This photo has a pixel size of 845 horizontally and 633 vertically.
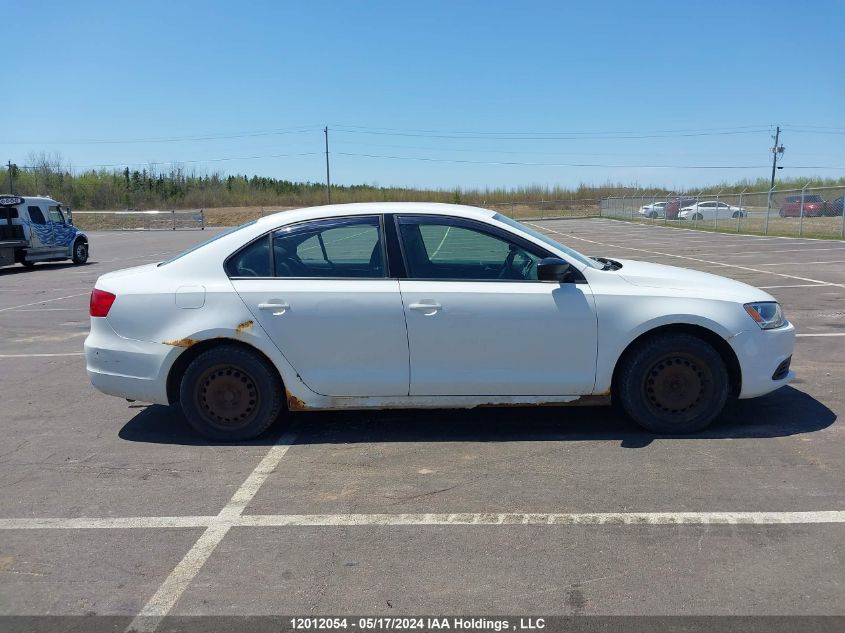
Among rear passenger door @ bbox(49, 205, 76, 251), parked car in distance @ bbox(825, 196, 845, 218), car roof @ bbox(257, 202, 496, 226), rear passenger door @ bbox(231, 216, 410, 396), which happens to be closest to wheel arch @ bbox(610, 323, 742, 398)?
car roof @ bbox(257, 202, 496, 226)

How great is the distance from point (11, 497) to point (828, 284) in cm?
1304

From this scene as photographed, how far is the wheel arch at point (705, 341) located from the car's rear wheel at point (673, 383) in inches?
1.2

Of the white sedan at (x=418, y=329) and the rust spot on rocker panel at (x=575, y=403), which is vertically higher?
the white sedan at (x=418, y=329)

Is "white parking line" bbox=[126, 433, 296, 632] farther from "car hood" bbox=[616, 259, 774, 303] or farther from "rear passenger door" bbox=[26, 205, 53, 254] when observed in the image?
"rear passenger door" bbox=[26, 205, 53, 254]

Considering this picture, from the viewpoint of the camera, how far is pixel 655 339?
5262 millimetres

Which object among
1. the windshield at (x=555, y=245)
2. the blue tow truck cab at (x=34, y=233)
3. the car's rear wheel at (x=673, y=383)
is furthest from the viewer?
the blue tow truck cab at (x=34, y=233)

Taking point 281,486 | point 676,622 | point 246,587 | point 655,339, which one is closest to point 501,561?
point 676,622

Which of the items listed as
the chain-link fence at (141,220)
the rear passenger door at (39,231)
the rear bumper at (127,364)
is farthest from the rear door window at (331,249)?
the chain-link fence at (141,220)

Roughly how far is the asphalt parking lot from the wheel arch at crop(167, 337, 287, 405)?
1.36 ft

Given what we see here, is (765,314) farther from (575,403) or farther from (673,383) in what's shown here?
(575,403)

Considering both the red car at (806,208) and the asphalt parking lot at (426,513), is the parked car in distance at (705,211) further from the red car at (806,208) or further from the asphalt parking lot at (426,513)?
the asphalt parking lot at (426,513)

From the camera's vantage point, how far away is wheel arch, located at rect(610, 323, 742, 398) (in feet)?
17.3

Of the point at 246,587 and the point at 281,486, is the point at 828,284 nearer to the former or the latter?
the point at 281,486

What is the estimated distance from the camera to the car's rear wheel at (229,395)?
536 centimetres
